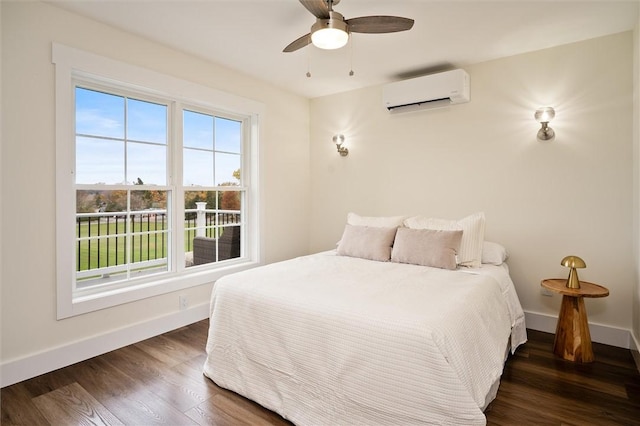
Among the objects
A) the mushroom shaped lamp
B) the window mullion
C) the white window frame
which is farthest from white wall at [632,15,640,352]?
the window mullion

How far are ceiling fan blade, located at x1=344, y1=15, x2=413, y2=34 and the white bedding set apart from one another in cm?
165

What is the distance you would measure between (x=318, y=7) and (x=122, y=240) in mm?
2497

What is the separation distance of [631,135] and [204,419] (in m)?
3.69

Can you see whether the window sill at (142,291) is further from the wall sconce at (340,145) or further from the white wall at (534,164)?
the white wall at (534,164)

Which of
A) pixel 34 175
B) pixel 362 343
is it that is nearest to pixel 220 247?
pixel 34 175

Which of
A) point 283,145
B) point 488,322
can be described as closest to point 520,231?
point 488,322

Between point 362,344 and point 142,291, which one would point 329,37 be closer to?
point 362,344

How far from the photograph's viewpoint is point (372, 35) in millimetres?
2863

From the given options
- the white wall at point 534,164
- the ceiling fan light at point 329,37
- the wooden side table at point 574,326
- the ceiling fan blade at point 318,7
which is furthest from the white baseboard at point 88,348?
the wooden side table at point 574,326

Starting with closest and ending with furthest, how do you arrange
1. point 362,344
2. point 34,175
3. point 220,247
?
point 362,344, point 34,175, point 220,247

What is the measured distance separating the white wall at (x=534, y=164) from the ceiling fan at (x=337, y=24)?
5.67 ft

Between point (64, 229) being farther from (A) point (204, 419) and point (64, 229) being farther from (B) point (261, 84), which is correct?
(B) point (261, 84)

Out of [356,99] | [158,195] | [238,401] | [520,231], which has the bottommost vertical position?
[238,401]

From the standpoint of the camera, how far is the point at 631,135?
2785 millimetres
